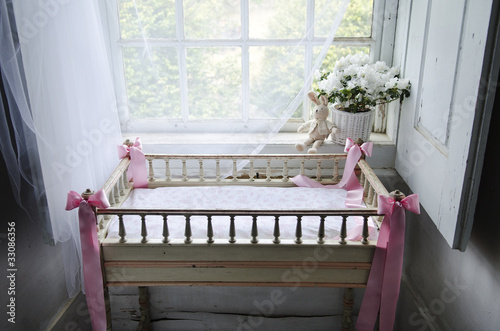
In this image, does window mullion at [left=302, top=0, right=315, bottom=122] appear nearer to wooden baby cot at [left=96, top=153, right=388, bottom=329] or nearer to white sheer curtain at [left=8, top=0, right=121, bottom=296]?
wooden baby cot at [left=96, top=153, right=388, bottom=329]

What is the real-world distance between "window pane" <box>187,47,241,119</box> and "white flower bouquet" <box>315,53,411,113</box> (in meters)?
0.42

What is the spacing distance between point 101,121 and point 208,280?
748mm

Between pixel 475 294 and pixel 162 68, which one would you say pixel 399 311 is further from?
pixel 162 68

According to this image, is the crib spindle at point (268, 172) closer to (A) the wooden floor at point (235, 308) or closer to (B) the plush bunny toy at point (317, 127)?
(B) the plush bunny toy at point (317, 127)

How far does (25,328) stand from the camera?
160cm

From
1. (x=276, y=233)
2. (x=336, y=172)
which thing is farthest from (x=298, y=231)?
(x=336, y=172)

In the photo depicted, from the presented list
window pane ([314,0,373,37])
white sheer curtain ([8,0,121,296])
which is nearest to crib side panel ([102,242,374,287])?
white sheer curtain ([8,0,121,296])

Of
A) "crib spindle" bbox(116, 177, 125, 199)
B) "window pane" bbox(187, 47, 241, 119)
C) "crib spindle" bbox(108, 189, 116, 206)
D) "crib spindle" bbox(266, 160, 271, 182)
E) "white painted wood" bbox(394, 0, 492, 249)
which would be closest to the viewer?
"white painted wood" bbox(394, 0, 492, 249)

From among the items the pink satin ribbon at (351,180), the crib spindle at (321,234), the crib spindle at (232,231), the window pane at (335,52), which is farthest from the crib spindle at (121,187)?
the window pane at (335,52)

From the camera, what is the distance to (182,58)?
2.18 meters

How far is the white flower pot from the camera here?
78.4 inches

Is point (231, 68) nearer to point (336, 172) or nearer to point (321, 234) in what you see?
point (336, 172)

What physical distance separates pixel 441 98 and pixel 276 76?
784 mm

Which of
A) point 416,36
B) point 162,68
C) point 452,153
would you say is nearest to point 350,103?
point 416,36
